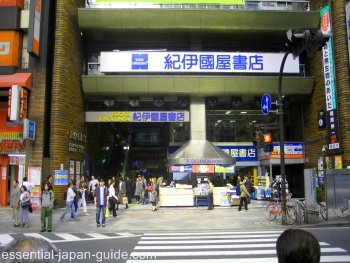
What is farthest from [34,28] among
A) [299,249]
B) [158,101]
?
[299,249]

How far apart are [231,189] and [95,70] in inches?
463

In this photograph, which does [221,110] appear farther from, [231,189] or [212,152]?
[231,189]

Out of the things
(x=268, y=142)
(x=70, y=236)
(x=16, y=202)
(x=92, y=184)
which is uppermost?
(x=268, y=142)

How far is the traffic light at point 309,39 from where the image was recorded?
10.1 meters

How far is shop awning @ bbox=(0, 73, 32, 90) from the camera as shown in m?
18.4

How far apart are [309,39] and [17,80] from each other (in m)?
14.8

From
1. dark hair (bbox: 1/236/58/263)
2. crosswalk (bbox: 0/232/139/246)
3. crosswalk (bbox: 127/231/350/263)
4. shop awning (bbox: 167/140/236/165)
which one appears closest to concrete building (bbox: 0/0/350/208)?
shop awning (bbox: 167/140/236/165)

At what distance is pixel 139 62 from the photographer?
22.4 m

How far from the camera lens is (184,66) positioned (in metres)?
22.5

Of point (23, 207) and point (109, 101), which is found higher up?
point (109, 101)

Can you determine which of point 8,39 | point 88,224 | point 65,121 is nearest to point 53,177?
point 65,121

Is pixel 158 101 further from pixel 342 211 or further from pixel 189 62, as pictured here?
pixel 342 211

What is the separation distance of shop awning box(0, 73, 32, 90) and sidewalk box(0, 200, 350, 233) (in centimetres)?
658

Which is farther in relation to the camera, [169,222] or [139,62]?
[139,62]
